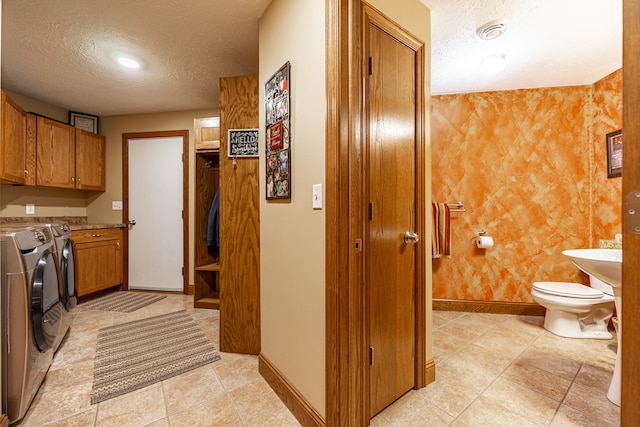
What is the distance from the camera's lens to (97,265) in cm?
340

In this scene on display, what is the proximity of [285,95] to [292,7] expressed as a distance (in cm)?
47

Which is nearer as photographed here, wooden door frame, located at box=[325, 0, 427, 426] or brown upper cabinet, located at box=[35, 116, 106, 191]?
wooden door frame, located at box=[325, 0, 427, 426]

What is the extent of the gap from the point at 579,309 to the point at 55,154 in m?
5.29

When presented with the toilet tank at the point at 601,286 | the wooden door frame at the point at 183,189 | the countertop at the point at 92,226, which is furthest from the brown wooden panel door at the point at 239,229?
the toilet tank at the point at 601,286

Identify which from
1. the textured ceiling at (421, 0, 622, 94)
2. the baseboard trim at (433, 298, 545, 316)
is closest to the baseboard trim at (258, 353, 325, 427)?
the baseboard trim at (433, 298, 545, 316)

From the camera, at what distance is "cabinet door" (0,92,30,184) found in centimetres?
254

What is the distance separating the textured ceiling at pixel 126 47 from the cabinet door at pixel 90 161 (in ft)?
1.48

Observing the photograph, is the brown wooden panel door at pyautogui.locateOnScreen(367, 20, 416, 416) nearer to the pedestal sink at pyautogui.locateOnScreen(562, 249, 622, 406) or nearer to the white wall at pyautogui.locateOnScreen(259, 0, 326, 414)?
the white wall at pyautogui.locateOnScreen(259, 0, 326, 414)

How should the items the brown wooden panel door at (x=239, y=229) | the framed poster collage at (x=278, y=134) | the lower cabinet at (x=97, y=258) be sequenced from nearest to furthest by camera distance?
the framed poster collage at (x=278, y=134) < the brown wooden panel door at (x=239, y=229) < the lower cabinet at (x=97, y=258)

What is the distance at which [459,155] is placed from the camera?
2.99 m

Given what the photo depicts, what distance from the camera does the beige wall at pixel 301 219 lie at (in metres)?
1.33

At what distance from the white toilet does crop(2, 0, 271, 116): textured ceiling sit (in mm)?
3093

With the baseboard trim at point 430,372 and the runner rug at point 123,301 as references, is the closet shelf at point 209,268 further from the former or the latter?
the baseboard trim at point 430,372

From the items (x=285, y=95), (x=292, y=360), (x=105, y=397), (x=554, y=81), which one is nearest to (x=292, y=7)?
(x=285, y=95)
